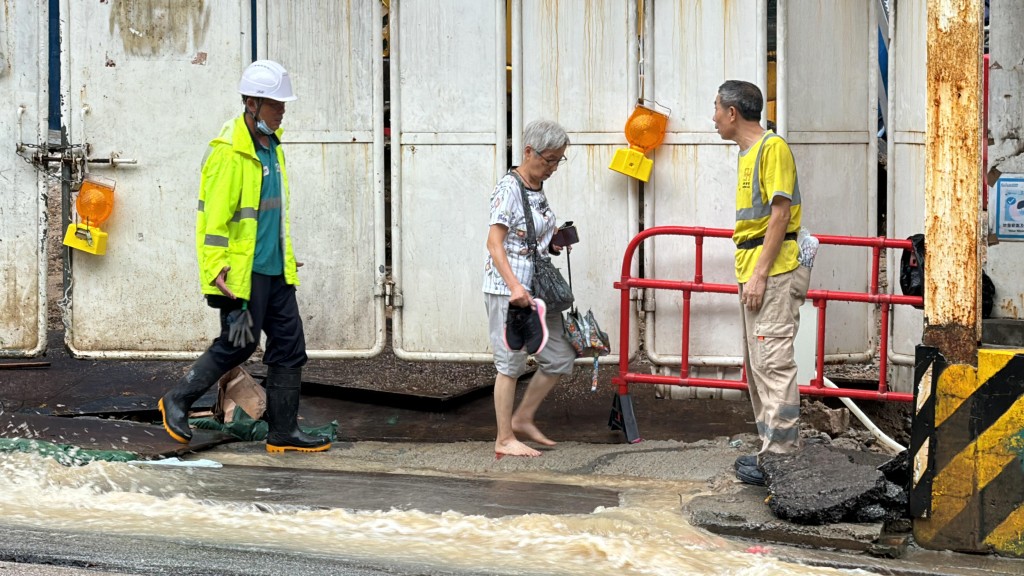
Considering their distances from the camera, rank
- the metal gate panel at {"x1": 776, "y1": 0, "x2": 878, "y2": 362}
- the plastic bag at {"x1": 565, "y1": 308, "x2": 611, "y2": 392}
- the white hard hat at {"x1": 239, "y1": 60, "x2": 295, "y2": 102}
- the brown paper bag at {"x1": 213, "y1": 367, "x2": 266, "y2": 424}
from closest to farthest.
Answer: the white hard hat at {"x1": 239, "y1": 60, "x2": 295, "y2": 102}
the plastic bag at {"x1": 565, "y1": 308, "x2": 611, "y2": 392}
the brown paper bag at {"x1": 213, "y1": 367, "x2": 266, "y2": 424}
the metal gate panel at {"x1": 776, "y1": 0, "x2": 878, "y2": 362}

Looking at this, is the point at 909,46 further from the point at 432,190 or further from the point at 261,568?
the point at 261,568

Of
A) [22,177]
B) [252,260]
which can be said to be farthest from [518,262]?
[22,177]

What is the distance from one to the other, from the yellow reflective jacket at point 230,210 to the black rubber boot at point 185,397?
447 millimetres

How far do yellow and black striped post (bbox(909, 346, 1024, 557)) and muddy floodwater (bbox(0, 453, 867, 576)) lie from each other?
596 mm

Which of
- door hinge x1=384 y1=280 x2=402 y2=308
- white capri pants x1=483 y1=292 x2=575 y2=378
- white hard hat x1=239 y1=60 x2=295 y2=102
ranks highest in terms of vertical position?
white hard hat x1=239 y1=60 x2=295 y2=102

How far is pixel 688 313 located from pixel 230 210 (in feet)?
8.32

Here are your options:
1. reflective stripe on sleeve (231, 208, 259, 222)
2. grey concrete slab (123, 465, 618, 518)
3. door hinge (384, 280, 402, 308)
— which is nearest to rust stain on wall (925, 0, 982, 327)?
grey concrete slab (123, 465, 618, 518)

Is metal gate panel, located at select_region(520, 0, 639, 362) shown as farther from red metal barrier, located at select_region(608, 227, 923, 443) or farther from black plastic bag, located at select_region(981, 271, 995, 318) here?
black plastic bag, located at select_region(981, 271, 995, 318)

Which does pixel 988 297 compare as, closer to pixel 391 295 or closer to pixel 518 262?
pixel 518 262

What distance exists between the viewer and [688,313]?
6891 mm

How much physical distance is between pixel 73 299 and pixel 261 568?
3.95 meters

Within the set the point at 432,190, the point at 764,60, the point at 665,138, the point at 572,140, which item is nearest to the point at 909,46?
the point at 764,60

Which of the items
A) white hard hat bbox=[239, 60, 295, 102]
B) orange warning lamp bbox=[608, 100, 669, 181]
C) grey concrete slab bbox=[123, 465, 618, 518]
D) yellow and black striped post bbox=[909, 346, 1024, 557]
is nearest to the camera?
yellow and black striped post bbox=[909, 346, 1024, 557]

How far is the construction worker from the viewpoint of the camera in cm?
598
